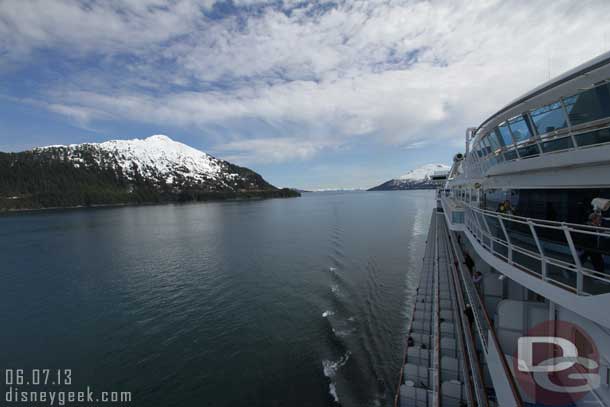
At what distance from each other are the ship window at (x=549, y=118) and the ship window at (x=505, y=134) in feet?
5.21

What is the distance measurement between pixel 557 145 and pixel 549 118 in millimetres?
825

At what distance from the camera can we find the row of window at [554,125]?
6.40 m

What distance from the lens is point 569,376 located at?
599cm

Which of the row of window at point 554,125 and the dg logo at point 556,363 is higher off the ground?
the row of window at point 554,125

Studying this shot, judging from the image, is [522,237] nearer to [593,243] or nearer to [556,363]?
[593,243]

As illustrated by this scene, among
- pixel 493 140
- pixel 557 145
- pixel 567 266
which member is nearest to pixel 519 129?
pixel 557 145

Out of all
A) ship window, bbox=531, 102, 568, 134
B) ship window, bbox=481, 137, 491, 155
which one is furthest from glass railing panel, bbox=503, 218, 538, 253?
ship window, bbox=481, 137, 491, 155

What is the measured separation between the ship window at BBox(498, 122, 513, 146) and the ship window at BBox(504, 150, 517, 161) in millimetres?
341

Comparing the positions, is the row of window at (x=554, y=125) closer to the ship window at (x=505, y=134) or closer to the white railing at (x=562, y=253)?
the ship window at (x=505, y=134)

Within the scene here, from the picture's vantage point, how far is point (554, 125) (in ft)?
25.0

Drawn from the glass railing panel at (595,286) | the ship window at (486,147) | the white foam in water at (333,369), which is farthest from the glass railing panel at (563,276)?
the white foam in water at (333,369)

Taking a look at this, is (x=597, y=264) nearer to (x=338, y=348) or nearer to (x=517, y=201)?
(x=517, y=201)

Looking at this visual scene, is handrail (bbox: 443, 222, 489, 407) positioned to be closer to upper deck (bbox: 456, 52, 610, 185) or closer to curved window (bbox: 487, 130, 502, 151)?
upper deck (bbox: 456, 52, 610, 185)

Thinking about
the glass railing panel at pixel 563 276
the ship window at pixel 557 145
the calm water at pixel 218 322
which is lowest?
the calm water at pixel 218 322
